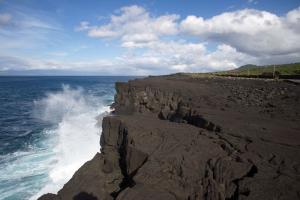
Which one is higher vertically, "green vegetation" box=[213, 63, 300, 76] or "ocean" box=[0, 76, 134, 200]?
"green vegetation" box=[213, 63, 300, 76]

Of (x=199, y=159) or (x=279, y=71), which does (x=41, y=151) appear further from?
(x=279, y=71)

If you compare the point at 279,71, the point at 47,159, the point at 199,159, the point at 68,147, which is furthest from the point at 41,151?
the point at 279,71

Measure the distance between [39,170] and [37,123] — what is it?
1549 cm

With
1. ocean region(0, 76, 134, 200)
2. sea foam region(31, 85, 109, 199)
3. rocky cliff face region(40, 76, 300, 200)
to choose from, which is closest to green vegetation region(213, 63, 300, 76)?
sea foam region(31, 85, 109, 199)

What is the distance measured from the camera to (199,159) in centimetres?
784

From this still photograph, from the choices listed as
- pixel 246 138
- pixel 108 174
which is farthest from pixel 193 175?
pixel 108 174

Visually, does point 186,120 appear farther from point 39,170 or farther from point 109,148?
point 39,170

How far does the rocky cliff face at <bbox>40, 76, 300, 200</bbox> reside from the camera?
6781 millimetres

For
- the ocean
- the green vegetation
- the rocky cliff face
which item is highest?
the green vegetation

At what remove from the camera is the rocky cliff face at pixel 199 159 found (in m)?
6.78

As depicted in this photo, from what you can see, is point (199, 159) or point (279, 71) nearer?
point (199, 159)

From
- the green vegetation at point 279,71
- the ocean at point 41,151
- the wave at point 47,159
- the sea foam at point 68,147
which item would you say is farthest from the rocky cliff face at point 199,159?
the green vegetation at point 279,71

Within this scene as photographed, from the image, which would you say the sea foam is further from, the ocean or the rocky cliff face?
the rocky cliff face

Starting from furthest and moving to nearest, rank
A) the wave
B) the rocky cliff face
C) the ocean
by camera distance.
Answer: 1. the ocean
2. the wave
3. the rocky cliff face
